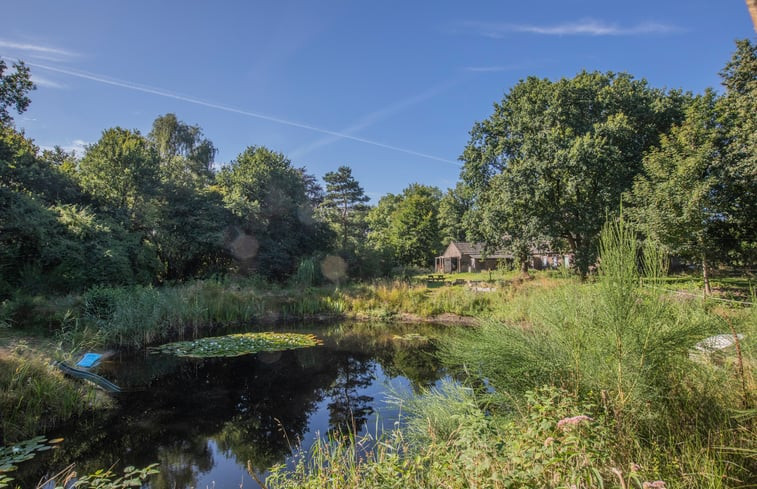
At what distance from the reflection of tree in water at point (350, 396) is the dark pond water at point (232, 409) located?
Result: 2 cm

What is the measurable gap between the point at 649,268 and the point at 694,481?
146 cm

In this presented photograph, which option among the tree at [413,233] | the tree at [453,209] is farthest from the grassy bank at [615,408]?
the tree at [453,209]

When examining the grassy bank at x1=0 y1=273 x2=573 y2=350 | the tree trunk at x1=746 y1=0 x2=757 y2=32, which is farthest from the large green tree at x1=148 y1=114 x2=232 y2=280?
the tree trunk at x1=746 y1=0 x2=757 y2=32

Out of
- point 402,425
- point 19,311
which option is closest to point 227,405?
point 402,425

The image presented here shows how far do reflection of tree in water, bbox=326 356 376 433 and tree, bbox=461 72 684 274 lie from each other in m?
11.8

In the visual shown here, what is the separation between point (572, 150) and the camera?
15.2 m

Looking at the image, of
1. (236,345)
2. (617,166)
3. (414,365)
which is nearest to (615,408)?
(414,365)

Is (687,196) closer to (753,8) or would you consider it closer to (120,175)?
(753,8)

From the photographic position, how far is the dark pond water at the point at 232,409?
443 centimetres

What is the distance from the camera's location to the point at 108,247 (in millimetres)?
12766

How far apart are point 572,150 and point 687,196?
4.49 metres

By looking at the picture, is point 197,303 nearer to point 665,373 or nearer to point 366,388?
point 366,388

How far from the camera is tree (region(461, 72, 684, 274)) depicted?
15750mm

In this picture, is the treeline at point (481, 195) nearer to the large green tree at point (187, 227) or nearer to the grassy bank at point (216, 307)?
the large green tree at point (187, 227)
